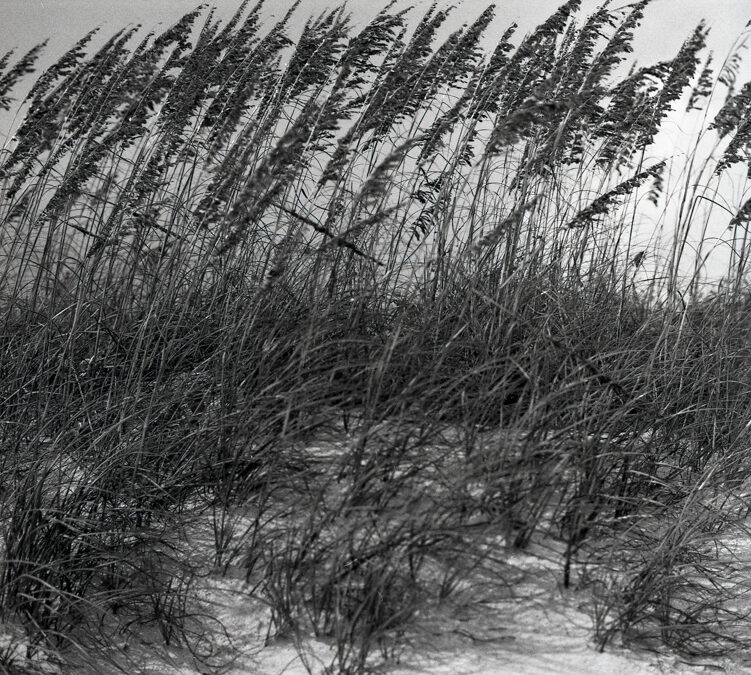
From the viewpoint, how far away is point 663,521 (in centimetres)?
282

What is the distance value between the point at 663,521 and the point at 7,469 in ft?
7.14

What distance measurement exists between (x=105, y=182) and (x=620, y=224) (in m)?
2.24

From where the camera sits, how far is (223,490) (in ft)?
8.96

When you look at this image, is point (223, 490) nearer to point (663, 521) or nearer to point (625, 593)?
point (625, 593)

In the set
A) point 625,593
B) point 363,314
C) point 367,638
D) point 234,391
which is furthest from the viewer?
point 363,314

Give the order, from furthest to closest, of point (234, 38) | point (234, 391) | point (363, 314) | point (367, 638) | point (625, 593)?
point (234, 38)
point (363, 314)
point (234, 391)
point (625, 593)
point (367, 638)

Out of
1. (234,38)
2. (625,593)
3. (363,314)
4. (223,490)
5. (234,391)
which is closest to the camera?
(625,593)

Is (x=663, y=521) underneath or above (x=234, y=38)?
underneath

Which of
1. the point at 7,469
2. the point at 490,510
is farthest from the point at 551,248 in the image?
the point at 7,469

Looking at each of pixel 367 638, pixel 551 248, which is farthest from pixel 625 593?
pixel 551 248

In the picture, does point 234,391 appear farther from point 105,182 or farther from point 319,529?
point 105,182

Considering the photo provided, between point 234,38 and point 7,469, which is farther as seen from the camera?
point 234,38

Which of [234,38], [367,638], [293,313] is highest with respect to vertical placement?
[234,38]

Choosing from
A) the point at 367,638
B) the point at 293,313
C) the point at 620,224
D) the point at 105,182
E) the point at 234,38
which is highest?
the point at 234,38
